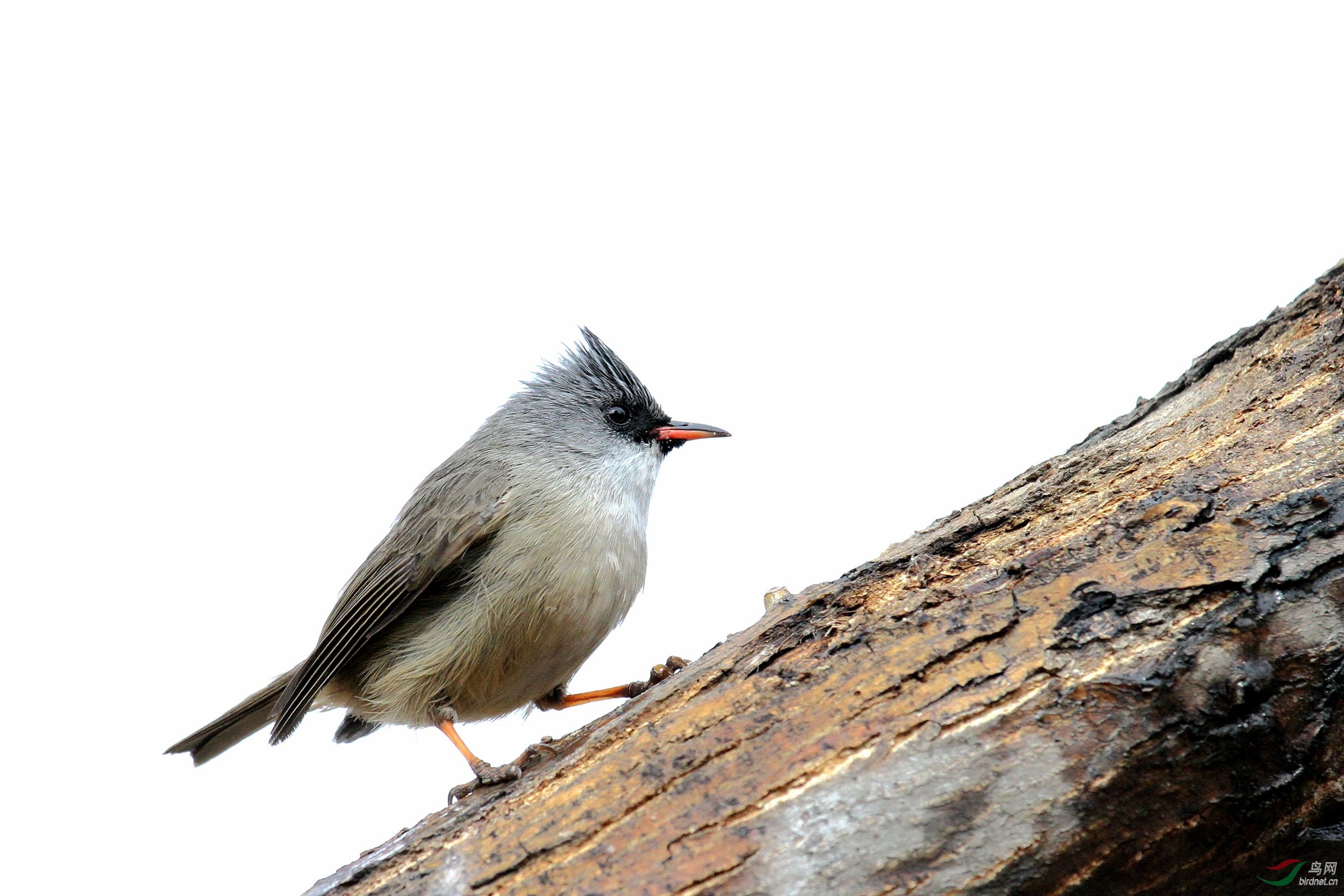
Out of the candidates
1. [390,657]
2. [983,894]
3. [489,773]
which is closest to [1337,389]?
[983,894]

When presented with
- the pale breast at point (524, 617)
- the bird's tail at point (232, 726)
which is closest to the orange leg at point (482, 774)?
the pale breast at point (524, 617)

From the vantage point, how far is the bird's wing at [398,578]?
15.0ft

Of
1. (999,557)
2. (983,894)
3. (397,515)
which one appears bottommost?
(983,894)

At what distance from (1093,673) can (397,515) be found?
3.59m

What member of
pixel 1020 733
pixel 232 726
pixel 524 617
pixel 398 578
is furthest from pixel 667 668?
pixel 232 726

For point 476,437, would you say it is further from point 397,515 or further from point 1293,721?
point 1293,721

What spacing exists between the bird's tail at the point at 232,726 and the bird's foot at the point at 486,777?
189cm

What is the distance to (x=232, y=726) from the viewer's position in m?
5.28

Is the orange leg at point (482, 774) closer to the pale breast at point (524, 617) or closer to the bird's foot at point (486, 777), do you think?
the bird's foot at point (486, 777)

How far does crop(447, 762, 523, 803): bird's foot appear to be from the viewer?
11.3 feet

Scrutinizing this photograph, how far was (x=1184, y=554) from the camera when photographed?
2.78 metres

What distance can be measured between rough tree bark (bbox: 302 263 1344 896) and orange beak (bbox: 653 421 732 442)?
7.33ft

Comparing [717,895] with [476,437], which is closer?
[717,895]

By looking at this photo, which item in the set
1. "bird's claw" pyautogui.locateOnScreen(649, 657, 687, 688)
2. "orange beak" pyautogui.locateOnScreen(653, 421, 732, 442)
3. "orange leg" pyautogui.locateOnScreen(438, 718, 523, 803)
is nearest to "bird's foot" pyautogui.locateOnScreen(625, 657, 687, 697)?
"bird's claw" pyautogui.locateOnScreen(649, 657, 687, 688)
